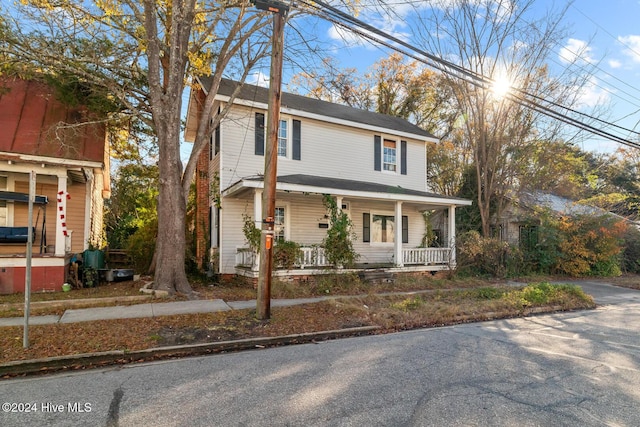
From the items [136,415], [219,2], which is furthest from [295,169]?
[136,415]

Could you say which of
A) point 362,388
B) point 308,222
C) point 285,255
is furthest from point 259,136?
point 362,388

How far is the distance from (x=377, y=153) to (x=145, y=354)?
12809 mm

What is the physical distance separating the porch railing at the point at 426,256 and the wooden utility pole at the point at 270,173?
8193 mm

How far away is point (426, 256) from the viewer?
14672mm

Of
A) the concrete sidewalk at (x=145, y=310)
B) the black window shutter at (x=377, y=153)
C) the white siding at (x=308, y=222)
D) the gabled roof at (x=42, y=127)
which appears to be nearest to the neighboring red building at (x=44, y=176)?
the gabled roof at (x=42, y=127)

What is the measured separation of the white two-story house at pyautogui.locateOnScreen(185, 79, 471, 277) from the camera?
12.7 metres

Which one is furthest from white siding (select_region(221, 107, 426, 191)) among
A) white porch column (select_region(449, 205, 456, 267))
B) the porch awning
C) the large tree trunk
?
the large tree trunk

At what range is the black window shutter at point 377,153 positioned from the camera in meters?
16.1

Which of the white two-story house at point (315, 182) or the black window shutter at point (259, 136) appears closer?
the white two-story house at point (315, 182)

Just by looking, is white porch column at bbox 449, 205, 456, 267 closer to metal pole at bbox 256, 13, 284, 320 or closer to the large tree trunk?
metal pole at bbox 256, 13, 284, 320

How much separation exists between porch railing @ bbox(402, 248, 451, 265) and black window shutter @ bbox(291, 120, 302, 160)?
546 cm

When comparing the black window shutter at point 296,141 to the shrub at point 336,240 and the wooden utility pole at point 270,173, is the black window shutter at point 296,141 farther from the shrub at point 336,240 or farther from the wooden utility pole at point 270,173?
the wooden utility pole at point 270,173

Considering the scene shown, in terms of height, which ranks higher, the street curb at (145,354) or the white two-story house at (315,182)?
the white two-story house at (315,182)

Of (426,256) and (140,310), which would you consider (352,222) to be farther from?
(140,310)
